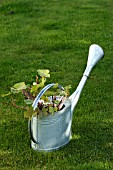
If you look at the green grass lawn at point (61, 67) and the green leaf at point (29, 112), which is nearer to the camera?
the green leaf at point (29, 112)

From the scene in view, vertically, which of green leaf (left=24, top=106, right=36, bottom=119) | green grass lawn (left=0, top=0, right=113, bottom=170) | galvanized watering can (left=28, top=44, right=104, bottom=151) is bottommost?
green grass lawn (left=0, top=0, right=113, bottom=170)

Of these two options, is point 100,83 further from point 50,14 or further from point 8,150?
point 50,14

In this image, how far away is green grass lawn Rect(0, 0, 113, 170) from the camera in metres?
3.12

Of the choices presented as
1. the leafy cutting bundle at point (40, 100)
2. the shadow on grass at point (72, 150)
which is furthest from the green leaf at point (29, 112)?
the shadow on grass at point (72, 150)

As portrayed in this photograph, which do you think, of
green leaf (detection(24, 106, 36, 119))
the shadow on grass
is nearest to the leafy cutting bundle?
green leaf (detection(24, 106, 36, 119))

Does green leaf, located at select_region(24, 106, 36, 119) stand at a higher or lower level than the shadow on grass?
higher

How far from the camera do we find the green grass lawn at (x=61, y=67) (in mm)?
3115

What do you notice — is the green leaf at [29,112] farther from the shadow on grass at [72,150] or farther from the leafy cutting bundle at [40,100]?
the shadow on grass at [72,150]

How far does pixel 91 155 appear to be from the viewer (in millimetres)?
3105

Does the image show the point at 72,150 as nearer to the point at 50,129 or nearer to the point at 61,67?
the point at 50,129

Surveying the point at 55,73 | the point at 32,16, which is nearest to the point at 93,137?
the point at 55,73

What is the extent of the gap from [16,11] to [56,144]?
16.2 feet

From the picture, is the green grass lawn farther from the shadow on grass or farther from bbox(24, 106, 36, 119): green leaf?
bbox(24, 106, 36, 119): green leaf

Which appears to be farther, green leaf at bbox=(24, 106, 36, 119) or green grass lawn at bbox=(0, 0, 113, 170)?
green grass lawn at bbox=(0, 0, 113, 170)
